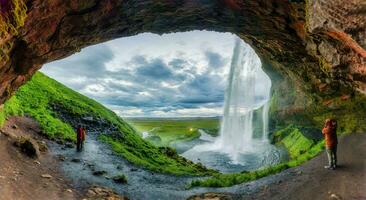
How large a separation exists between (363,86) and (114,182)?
13162mm

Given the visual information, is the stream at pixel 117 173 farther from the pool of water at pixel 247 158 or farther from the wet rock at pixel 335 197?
the pool of water at pixel 247 158

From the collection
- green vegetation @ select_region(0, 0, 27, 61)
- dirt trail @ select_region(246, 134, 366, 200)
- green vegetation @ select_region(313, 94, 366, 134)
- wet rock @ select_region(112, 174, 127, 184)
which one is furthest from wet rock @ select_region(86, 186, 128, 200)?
green vegetation @ select_region(313, 94, 366, 134)

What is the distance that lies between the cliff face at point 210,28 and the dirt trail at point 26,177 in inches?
131

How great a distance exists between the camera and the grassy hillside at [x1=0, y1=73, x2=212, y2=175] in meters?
24.4

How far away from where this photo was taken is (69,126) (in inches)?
1164

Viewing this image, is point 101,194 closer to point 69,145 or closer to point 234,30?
point 234,30

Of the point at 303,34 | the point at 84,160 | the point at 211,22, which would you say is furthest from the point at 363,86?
the point at 84,160

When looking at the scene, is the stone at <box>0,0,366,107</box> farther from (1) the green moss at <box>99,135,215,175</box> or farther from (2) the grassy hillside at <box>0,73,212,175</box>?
(1) the green moss at <box>99,135,215,175</box>

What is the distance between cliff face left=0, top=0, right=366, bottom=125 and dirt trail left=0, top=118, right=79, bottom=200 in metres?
3.32

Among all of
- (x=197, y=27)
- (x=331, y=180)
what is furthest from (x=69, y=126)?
(x=331, y=180)

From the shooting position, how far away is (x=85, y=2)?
418 inches

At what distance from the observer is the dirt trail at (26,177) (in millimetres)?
11375

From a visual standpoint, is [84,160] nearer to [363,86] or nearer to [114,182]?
[114,182]

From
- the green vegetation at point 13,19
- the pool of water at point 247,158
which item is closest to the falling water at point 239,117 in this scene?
the pool of water at point 247,158
